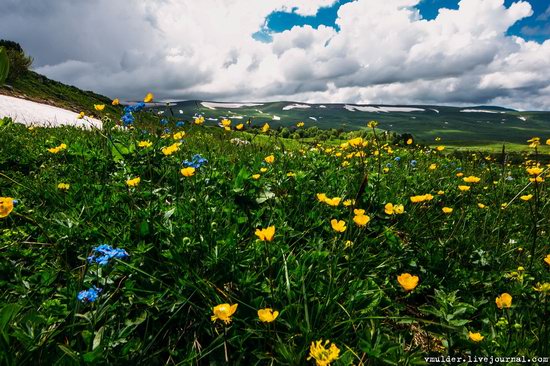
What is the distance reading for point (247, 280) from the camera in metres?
2.11

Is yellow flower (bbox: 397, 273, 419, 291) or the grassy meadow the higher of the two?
yellow flower (bbox: 397, 273, 419, 291)

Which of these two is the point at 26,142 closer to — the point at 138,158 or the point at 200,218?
the point at 138,158

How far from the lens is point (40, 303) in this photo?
1.97 meters

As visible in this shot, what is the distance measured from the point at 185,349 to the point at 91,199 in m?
1.86

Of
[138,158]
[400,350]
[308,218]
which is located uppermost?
[138,158]

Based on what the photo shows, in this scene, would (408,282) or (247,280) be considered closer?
(408,282)

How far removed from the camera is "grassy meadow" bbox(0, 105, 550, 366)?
170cm

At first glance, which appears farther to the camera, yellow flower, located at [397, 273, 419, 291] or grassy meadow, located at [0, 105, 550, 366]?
grassy meadow, located at [0, 105, 550, 366]

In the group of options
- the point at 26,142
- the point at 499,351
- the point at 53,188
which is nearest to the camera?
the point at 499,351

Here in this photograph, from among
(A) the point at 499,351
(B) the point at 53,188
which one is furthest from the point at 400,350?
(B) the point at 53,188

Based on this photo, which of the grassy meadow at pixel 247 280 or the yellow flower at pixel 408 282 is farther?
the grassy meadow at pixel 247 280

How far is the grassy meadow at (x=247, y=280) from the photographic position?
1.70 meters

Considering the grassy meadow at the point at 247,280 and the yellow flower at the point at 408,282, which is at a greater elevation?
the yellow flower at the point at 408,282

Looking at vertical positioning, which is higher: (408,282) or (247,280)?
(408,282)
